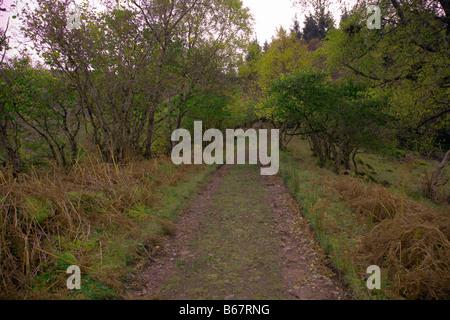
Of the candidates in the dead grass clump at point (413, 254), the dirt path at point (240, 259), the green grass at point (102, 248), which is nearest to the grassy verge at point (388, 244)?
the dead grass clump at point (413, 254)

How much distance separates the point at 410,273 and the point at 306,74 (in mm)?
11001

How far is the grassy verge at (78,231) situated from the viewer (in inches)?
143

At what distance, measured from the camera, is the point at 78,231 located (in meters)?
4.76

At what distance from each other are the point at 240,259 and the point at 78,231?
9.99 feet

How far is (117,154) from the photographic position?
34.8ft

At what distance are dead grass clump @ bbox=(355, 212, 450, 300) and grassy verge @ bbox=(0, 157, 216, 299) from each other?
404cm

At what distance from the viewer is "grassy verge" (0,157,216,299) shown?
3627 millimetres

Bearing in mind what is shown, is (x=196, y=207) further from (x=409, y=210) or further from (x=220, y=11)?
(x=220, y=11)

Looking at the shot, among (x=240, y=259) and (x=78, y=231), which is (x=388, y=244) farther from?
(x=78, y=231)

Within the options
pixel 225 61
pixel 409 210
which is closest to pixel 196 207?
pixel 409 210

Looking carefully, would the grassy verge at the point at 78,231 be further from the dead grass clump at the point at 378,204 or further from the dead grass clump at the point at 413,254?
the dead grass clump at the point at 378,204

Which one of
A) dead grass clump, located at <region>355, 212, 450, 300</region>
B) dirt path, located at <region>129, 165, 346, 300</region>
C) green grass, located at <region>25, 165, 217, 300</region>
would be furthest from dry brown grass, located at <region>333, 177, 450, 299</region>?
green grass, located at <region>25, 165, 217, 300</region>

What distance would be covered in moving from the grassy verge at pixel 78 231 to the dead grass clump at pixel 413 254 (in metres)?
4.04

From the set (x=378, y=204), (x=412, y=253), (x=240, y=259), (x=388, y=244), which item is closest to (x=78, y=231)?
(x=240, y=259)
